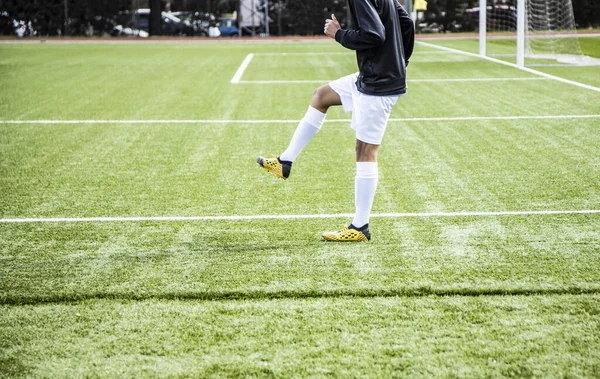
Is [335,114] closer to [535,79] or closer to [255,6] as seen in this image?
[535,79]

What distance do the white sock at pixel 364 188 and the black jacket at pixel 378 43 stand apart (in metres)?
0.49

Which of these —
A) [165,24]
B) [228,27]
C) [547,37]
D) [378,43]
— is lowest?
[378,43]

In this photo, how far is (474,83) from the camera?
48.0 feet

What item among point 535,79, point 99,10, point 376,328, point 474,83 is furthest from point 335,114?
point 99,10

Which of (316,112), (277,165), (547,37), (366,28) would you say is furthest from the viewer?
(547,37)

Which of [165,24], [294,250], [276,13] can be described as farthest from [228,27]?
[294,250]

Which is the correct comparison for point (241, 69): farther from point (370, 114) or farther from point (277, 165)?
point (370, 114)

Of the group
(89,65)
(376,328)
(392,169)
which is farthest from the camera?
(89,65)

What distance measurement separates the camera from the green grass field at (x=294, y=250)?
11.6 ft

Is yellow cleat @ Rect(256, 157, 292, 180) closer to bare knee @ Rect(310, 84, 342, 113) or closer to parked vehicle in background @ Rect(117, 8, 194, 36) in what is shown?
bare knee @ Rect(310, 84, 342, 113)

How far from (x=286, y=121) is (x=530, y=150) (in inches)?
140

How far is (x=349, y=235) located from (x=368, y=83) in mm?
978

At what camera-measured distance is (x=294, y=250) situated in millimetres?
5012

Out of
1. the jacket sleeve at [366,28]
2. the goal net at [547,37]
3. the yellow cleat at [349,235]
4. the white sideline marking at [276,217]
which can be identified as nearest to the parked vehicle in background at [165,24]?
the goal net at [547,37]
